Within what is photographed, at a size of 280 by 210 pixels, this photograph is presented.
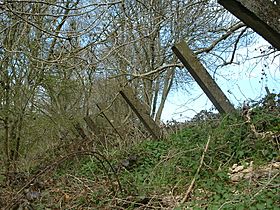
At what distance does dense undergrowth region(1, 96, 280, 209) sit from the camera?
12.3 ft

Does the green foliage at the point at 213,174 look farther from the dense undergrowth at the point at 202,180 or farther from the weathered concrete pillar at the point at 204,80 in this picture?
the weathered concrete pillar at the point at 204,80

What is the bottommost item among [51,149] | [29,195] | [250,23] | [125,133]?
[250,23]

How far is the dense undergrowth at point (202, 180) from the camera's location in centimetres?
375

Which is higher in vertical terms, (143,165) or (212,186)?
(143,165)

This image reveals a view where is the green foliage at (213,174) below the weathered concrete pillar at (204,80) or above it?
below

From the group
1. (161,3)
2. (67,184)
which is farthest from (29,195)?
(161,3)

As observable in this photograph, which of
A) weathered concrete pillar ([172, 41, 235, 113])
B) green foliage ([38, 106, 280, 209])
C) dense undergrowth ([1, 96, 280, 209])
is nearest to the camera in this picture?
green foliage ([38, 106, 280, 209])

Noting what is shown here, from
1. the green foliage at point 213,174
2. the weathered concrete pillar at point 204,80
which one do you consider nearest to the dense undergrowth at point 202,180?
the green foliage at point 213,174

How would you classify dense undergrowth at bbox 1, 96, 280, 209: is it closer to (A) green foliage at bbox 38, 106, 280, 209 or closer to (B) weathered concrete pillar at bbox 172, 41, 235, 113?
(A) green foliage at bbox 38, 106, 280, 209

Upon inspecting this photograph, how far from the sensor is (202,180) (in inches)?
176

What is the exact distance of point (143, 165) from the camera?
6488 millimetres

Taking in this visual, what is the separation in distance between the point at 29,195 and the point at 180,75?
10.3 meters

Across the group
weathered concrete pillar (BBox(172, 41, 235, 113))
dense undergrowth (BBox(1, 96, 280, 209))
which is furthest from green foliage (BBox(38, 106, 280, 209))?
weathered concrete pillar (BBox(172, 41, 235, 113))

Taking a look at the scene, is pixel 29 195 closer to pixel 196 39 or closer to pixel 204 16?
pixel 204 16
